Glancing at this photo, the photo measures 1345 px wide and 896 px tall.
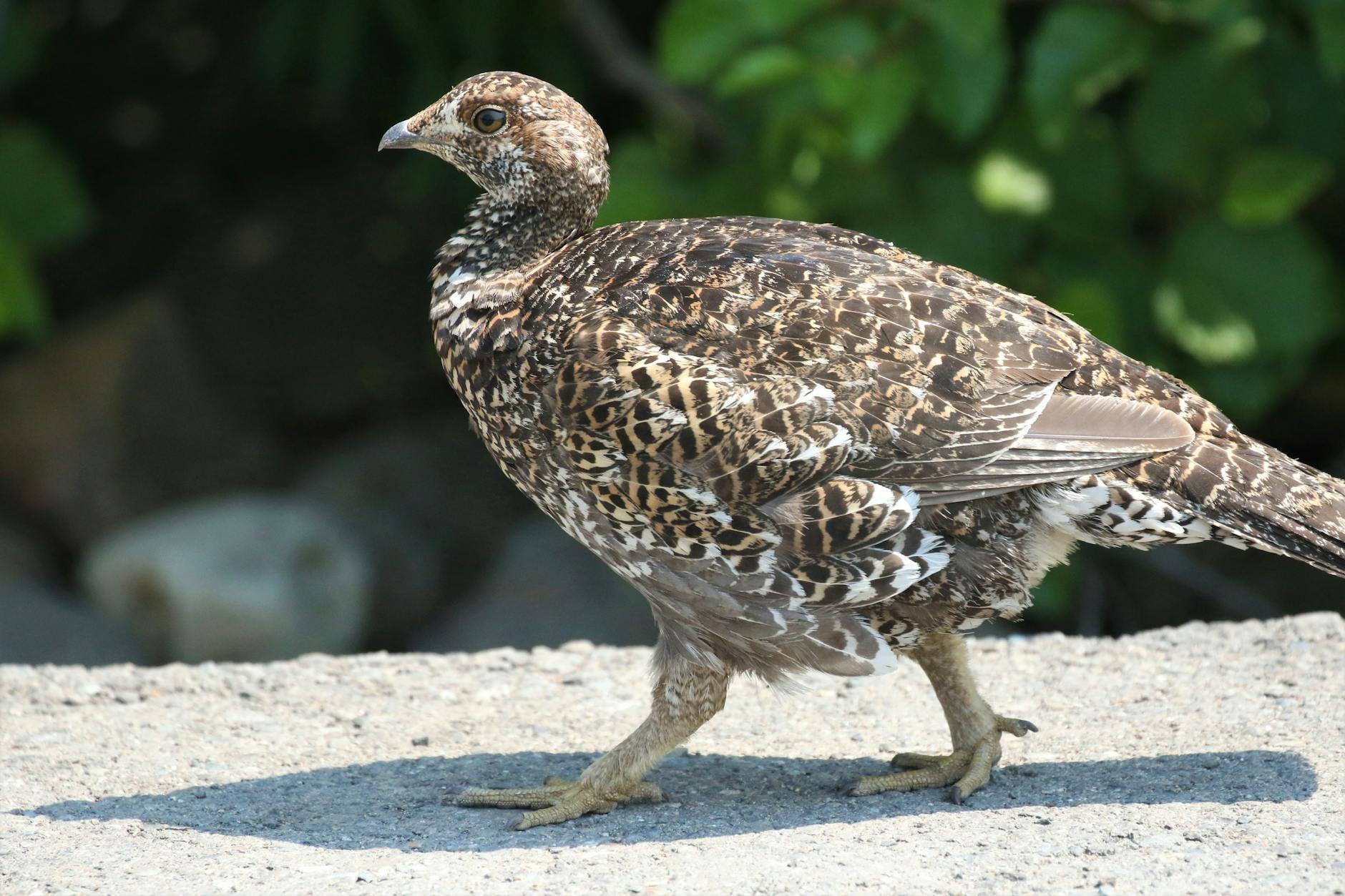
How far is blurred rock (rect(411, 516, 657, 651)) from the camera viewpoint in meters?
9.39

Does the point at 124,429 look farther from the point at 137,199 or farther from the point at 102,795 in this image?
the point at 102,795

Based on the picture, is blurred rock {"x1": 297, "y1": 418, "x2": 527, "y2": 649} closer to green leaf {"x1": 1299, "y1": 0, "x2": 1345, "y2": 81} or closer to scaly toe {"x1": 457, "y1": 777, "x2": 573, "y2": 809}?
scaly toe {"x1": 457, "y1": 777, "x2": 573, "y2": 809}

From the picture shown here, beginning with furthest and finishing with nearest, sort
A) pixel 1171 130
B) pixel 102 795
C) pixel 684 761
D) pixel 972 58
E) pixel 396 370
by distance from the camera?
1. pixel 396 370
2. pixel 1171 130
3. pixel 972 58
4. pixel 684 761
5. pixel 102 795

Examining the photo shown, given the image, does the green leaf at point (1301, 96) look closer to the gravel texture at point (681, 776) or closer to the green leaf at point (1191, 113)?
the green leaf at point (1191, 113)

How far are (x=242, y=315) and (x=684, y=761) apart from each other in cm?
785

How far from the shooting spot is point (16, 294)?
8.95 meters

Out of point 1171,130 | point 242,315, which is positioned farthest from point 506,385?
point 242,315

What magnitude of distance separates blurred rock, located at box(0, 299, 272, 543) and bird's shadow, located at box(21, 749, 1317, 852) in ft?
21.0

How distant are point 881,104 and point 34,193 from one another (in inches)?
221

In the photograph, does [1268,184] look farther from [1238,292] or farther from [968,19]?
[968,19]

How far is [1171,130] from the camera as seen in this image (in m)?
7.84

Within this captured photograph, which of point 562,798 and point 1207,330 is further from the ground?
point 1207,330

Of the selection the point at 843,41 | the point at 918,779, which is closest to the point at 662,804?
the point at 918,779

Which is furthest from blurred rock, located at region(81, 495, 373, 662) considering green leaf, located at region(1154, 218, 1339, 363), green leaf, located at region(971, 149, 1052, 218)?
green leaf, located at region(1154, 218, 1339, 363)
